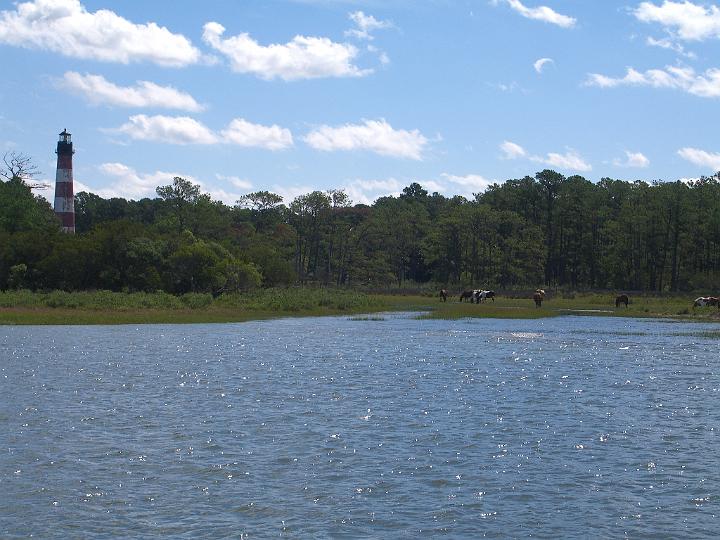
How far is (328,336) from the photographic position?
52.1 meters

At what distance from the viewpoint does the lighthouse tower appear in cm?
10406

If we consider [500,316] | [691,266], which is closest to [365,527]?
[500,316]

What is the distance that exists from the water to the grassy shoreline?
2049cm

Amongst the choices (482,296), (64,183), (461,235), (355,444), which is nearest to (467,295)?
(482,296)

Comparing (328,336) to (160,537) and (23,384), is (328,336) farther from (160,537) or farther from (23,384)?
(160,537)

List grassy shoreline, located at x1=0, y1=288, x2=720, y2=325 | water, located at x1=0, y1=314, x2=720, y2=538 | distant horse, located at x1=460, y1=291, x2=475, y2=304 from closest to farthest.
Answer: water, located at x1=0, y1=314, x2=720, y2=538 → grassy shoreline, located at x1=0, y1=288, x2=720, y2=325 → distant horse, located at x1=460, y1=291, x2=475, y2=304

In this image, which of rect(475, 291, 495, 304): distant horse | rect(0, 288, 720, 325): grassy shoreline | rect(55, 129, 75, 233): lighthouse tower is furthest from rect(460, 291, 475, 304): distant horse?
rect(55, 129, 75, 233): lighthouse tower

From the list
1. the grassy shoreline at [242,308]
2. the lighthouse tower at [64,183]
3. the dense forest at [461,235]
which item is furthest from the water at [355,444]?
the lighthouse tower at [64,183]

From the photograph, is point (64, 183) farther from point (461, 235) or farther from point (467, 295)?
point (461, 235)

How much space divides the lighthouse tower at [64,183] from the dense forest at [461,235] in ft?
9.13

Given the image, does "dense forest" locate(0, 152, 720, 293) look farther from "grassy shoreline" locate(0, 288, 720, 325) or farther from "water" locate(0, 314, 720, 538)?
"water" locate(0, 314, 720, 538)

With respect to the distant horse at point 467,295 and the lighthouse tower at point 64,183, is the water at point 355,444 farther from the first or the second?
the lighthouse tower at point 64,183

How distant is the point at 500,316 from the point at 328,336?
76.7 feet

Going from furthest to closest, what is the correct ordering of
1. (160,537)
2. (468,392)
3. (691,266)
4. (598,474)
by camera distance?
(691,266) → (468,392) → (598,474) → (160,537)
